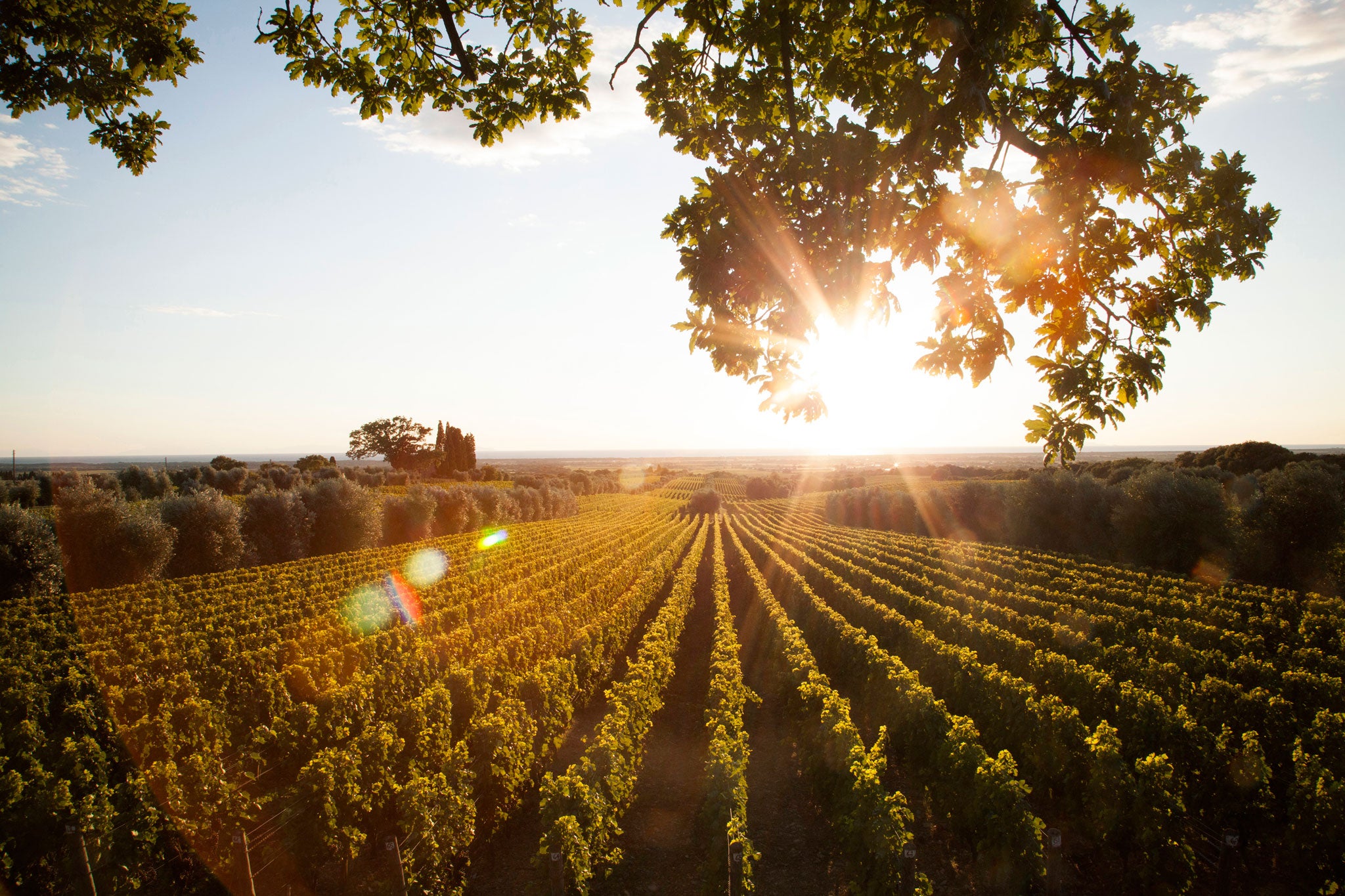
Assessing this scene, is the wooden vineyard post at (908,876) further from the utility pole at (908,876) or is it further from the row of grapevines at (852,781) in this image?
the row of grapevines at (852,781)

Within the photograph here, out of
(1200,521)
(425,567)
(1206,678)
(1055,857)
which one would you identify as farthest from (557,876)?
(1200,521)

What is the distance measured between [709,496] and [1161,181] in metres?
80.8

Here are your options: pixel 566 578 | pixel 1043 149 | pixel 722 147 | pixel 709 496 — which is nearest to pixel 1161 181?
pixel 1043 149

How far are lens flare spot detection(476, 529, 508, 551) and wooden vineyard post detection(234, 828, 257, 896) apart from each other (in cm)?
2802

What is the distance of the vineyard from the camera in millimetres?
6031

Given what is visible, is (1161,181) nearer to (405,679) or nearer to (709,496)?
(405,679)

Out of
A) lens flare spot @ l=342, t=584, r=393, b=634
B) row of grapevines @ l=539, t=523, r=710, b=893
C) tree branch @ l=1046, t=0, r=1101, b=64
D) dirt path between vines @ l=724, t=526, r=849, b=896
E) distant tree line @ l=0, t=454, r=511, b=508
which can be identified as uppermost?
tree branch @ l=1046, t=0, r=1101, b=64

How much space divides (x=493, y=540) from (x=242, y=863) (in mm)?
33970

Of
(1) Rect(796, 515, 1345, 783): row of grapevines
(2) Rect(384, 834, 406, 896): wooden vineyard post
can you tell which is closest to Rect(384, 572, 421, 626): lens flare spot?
(2) Rect(384, 834, 406, 896): wooden vineyard post

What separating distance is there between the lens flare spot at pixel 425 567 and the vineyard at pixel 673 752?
7763 mm

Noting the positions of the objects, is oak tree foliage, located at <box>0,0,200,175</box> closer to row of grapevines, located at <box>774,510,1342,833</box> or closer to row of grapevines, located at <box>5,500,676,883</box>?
row of grapevines, located at <box>5,500,676,883</box>

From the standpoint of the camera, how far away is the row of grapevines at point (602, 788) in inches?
231

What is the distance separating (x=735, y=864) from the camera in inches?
217

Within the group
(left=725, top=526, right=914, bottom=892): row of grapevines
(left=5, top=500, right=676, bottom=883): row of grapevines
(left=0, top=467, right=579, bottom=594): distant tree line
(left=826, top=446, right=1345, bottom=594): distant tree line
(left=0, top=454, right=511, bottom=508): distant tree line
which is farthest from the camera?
(left=0, top=454, right=511, bottom=508): distant tree line
